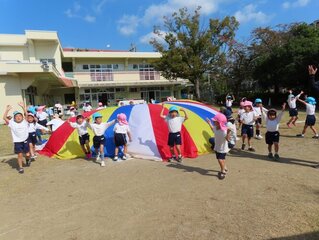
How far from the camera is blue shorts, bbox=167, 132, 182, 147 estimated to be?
7277 mm

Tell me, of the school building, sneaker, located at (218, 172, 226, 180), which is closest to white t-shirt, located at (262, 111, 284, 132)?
sneaker, located at (218, 172, 226, 180)

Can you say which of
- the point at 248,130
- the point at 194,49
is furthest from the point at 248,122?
the point at 194,49

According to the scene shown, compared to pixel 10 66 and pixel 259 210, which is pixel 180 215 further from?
pixel 10 66

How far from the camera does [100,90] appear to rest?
34.1 metres

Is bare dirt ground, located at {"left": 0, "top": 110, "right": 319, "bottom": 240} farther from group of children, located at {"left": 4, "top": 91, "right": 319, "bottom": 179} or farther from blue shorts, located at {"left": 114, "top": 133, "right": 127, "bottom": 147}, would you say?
blue shorts, located at {"left": 114, "top": 133, "right": 127, "bottom": 147}

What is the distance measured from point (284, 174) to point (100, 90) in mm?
30125

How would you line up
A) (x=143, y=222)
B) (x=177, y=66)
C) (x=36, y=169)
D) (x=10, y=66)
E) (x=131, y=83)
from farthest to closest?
(x=131, y=83) < (x=177, y=66) < (x=10, y=66) < (x=36, y=169) < (x=143, y=222)

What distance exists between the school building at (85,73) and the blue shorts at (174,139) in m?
17.9

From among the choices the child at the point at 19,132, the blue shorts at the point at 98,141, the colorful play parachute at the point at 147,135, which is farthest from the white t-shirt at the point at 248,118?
the child at the point at 19,132

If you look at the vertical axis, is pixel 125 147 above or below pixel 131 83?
below

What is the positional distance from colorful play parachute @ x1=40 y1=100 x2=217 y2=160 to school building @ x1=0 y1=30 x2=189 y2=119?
1539cm

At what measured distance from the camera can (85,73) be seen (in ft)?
106

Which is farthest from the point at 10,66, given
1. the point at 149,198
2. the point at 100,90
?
the point at 149,198

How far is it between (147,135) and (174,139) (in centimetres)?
108
